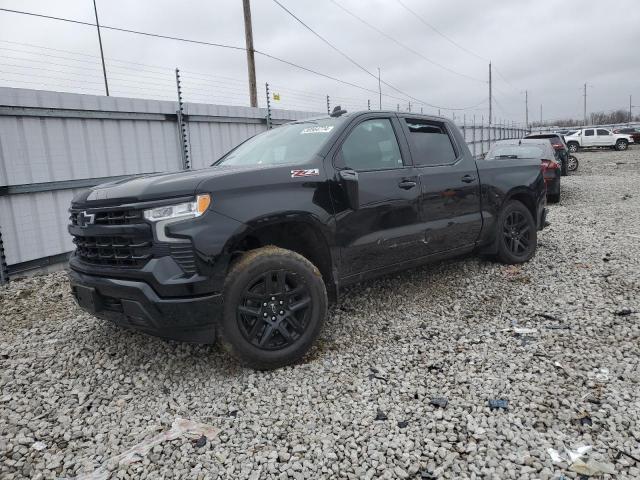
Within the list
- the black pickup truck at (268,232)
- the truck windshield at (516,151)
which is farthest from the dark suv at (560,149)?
the black pickup truck at (268,232)

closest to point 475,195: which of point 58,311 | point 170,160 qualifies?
point 58,311

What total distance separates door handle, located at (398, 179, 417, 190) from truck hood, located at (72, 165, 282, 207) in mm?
1305

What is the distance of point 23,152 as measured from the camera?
602cm

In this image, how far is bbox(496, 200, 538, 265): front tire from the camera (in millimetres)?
5414

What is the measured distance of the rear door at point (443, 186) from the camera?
4344 millimetres

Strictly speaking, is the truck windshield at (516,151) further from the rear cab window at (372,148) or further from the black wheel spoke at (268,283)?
the black wheel spoke at (268,283)

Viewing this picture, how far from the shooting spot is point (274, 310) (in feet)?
10.7

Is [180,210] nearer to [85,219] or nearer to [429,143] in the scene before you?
[85,219]

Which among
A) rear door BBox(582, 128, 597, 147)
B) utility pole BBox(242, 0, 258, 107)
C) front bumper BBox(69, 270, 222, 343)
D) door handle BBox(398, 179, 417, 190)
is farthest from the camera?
rear door BBox(582, 128, 597, 147)

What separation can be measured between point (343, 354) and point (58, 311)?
10.2ft

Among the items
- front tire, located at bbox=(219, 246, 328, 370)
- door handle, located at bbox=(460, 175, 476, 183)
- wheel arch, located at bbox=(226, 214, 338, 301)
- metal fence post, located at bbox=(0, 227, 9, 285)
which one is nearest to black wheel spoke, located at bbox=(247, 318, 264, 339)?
front tire, located at bbox=(219, 246, 328, 370)

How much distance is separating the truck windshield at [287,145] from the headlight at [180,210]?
87 centimetres

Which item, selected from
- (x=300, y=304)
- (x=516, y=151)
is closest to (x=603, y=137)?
(x=516, y=151)

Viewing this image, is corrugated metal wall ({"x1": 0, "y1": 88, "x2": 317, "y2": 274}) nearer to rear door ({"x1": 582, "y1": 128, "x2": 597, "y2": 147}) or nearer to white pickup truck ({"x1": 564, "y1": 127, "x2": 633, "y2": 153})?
white pickup truck ({"x1": 564, "y1": 127, "x2": 633, "y2": 153})
